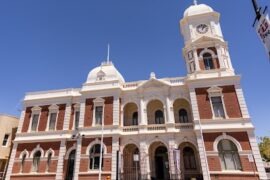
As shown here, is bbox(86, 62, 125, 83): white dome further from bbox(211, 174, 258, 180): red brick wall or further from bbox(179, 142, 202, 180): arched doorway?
bbox(211, 174, 258, 180): red brick wall

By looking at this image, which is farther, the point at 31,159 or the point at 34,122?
the point at 34,122

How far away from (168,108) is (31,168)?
18.0 meters

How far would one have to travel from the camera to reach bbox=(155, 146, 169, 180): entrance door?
2148cm

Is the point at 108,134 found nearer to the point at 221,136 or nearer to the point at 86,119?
the point at 86,119

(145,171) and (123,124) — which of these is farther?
(123,124)

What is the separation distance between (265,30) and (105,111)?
1881cm

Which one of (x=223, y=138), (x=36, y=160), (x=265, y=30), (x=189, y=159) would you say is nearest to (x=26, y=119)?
Result: (x=36, y=160)

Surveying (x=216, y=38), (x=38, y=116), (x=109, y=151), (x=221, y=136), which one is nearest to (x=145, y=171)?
(x=109, y=151)

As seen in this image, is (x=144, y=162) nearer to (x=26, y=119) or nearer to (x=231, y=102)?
(x=231, y=102)

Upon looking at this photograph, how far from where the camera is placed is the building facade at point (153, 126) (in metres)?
18.5

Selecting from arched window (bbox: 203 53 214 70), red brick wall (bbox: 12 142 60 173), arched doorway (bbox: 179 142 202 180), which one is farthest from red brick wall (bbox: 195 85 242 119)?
red brick wall (bbox: 12 142 60 173)

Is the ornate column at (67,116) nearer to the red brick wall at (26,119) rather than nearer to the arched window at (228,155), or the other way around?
the red brick wall at (26,119)

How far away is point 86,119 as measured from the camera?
2323 cm

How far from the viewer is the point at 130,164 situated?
72.5 ft
